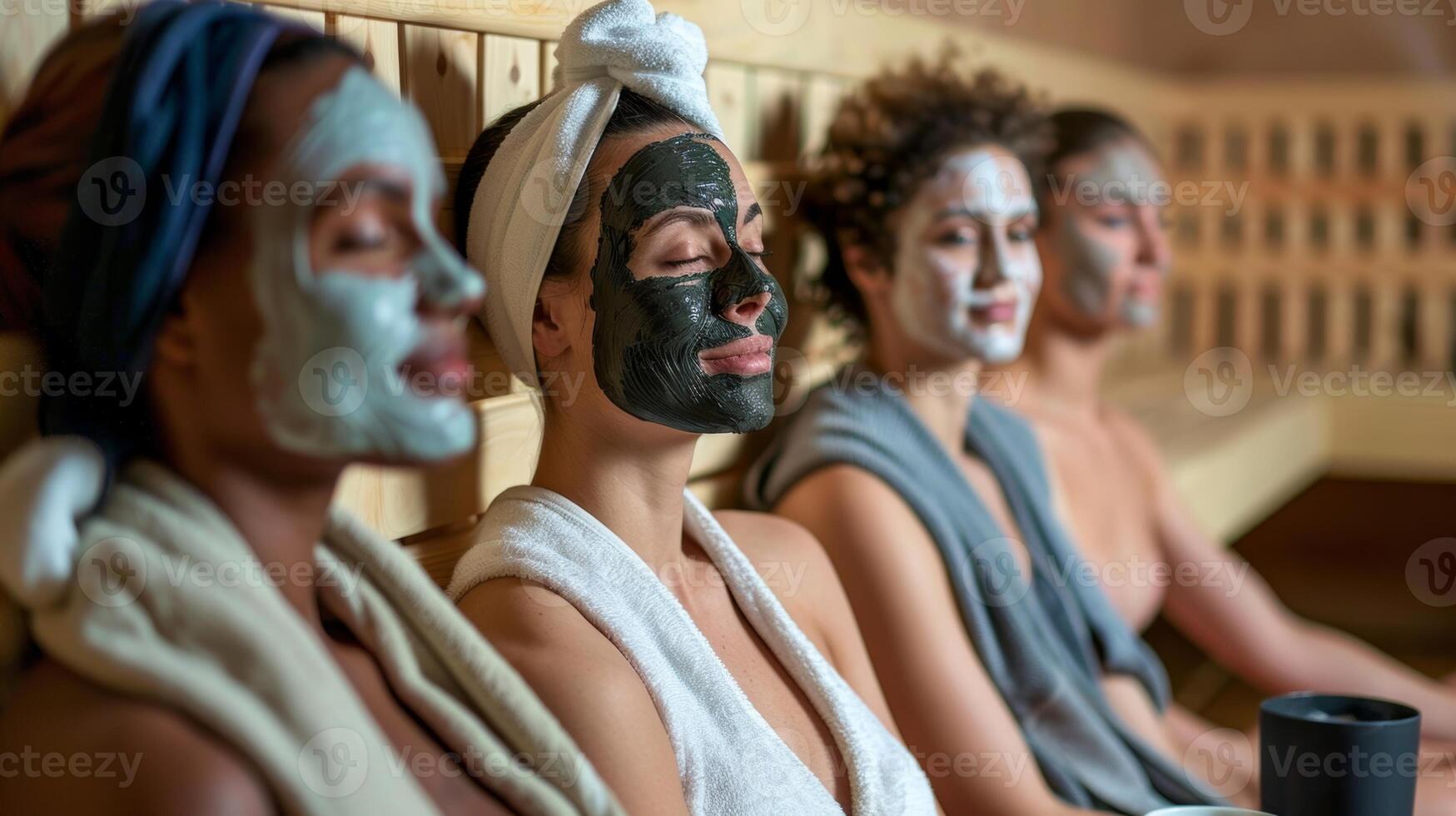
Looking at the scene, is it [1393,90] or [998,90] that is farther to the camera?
[1393,90]

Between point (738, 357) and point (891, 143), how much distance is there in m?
0.65

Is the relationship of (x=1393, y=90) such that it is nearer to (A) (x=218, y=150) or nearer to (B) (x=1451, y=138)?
(B) (x=1451, y=138)

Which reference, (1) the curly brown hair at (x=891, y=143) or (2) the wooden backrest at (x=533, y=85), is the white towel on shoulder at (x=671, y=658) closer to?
(2) the wooden backrest at (x=533, y=85)

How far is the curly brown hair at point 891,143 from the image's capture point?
1.69 metres

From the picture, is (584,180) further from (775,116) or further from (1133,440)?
(1133,440)

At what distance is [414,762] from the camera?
2.61 feet

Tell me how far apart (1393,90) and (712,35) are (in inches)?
109

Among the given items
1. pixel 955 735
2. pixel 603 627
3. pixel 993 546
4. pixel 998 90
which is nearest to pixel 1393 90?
pixel 998 90

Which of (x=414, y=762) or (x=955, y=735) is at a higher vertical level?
(x=414, y=762)

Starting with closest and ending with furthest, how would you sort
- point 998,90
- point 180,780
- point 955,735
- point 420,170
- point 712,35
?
point 180,780 < point 420,170 < point 955,735 < point 712,35 < point 998,90

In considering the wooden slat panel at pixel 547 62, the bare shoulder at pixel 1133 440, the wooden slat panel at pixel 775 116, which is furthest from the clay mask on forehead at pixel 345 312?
the bare shoulder at pixel 1133 440

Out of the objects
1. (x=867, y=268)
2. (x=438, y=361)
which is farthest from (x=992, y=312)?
(x=438, y=361)

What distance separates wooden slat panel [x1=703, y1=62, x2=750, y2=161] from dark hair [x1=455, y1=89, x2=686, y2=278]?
0.50 metres

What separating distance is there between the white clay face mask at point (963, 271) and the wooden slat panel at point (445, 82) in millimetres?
573
